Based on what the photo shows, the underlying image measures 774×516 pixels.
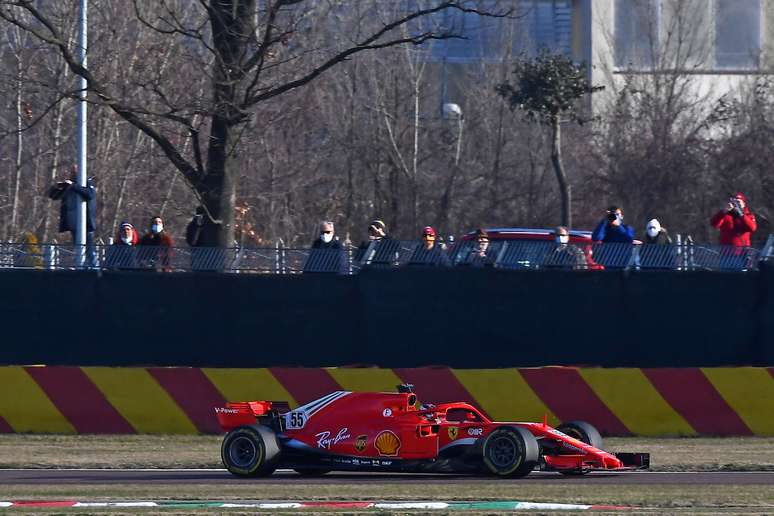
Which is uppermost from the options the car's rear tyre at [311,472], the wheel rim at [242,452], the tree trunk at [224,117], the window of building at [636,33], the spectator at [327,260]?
the window of building at [636,33]

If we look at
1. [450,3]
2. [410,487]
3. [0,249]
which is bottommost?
[410,487]

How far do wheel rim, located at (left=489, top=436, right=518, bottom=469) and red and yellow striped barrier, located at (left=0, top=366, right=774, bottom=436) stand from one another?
4194 mm

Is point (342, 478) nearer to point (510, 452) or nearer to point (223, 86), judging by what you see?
point (510, 452)

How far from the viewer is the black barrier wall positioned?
58.3 ft

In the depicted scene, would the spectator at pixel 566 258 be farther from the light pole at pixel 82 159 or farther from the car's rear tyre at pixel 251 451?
the light pole at pixel 82 159

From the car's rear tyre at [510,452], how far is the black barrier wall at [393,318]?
522 centimetres

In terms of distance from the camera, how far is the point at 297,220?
133 feet

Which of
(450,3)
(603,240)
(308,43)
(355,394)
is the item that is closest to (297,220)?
(308,43)

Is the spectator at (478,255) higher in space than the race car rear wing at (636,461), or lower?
higher

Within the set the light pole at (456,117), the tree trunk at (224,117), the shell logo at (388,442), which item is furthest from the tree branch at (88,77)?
the light pole at (456,117)

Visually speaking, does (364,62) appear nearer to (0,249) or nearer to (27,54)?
(27,54)

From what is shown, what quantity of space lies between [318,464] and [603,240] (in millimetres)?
7055

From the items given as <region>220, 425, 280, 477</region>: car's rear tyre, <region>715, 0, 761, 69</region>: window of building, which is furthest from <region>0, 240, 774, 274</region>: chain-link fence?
<region>715, 0, 761, 69</region>: window of building

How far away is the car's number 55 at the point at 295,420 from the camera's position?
13406 millimetres
